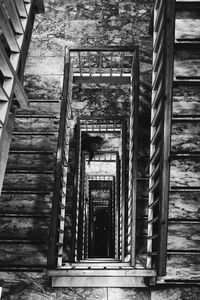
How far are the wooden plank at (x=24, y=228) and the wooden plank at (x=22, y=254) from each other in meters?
0.10

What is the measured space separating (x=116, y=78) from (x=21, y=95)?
2472 mm

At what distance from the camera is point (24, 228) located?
4.05 metres

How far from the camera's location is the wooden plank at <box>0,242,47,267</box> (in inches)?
150

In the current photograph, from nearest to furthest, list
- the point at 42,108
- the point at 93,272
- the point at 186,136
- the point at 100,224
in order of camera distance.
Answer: the point at 93,272, the point at 186,136, the point at 42,108, the point at 100,224

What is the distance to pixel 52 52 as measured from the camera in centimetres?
555

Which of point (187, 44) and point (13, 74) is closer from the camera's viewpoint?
point (13, 74)

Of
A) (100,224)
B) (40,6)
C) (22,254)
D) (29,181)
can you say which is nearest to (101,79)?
(40,6)

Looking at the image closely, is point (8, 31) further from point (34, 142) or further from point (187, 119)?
point (34, 142)

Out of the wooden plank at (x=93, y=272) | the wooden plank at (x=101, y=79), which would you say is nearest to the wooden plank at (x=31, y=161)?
the wooden plank at (x=101, y=79)

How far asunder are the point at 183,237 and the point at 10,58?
236 cm

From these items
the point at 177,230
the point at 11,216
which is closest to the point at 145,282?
the point at 177,230

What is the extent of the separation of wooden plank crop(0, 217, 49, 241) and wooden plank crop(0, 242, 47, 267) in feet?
0.34

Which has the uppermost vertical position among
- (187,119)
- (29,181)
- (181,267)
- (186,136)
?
(187,119)

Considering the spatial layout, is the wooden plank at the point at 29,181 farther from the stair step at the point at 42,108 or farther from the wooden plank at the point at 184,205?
the wooden plank at the point at 184,205
